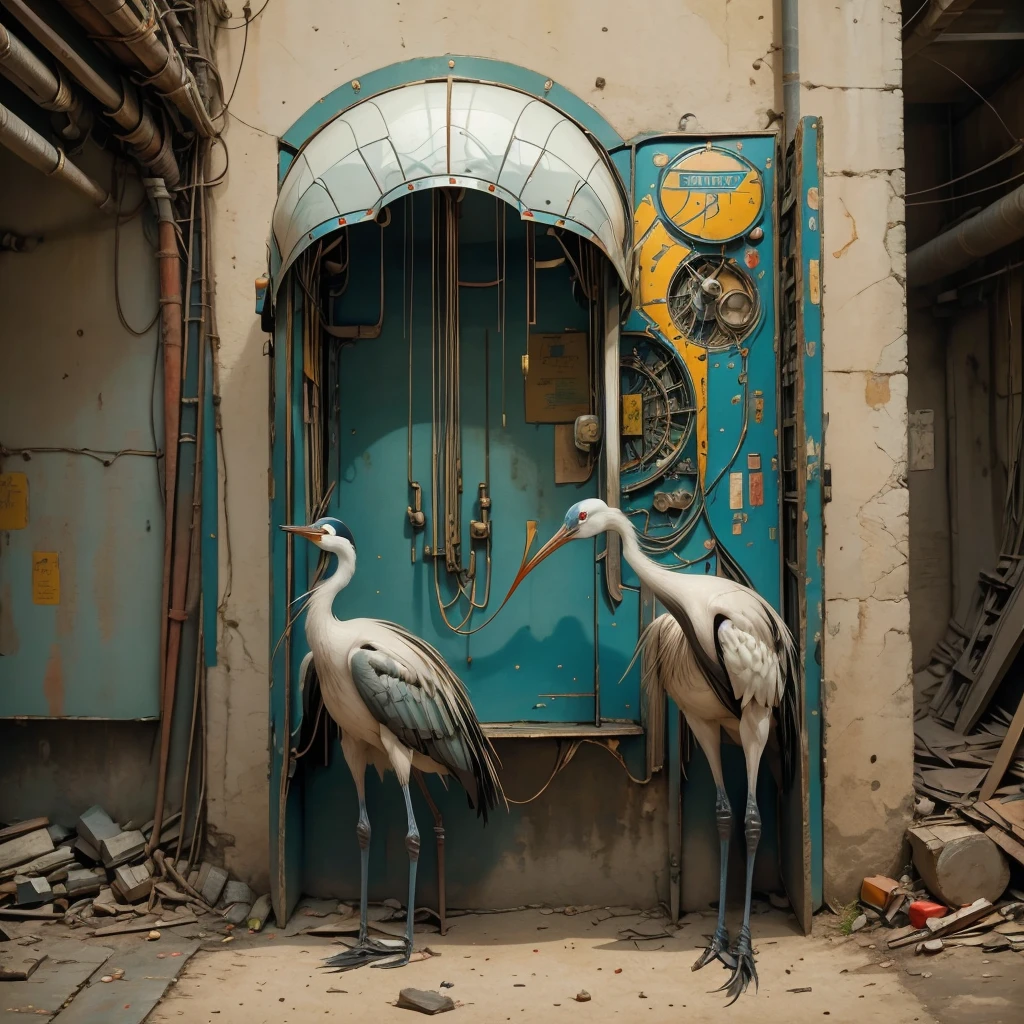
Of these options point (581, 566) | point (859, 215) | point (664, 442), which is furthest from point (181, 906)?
point (859, 215)

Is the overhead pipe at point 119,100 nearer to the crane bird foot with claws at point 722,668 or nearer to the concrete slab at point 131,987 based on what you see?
the crane bird foot with claws at point 722,668

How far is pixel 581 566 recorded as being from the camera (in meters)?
4.35

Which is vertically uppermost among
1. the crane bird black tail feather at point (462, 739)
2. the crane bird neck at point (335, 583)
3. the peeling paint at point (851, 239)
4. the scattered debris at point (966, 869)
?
the peeling paint at point (851, 239)

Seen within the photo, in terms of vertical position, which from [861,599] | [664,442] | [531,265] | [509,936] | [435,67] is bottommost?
[509,936]

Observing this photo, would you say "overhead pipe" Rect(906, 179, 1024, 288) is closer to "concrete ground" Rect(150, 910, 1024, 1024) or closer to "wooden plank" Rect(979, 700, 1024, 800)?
"wooden plank" Rect(979, 700, 1024, 800)

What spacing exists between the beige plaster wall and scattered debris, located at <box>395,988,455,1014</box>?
1142mm

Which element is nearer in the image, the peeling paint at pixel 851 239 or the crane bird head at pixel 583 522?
the crane bird head at pixel 583 522

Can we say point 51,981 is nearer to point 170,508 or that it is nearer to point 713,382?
point 170,508

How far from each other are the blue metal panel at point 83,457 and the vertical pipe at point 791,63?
280 cm

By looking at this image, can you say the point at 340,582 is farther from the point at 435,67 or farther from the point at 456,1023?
the point at 435,67

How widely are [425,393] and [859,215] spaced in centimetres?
199

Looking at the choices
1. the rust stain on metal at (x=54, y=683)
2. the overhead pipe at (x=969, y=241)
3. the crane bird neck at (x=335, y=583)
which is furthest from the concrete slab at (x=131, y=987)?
the overhead pipe at (x=969, y=241)

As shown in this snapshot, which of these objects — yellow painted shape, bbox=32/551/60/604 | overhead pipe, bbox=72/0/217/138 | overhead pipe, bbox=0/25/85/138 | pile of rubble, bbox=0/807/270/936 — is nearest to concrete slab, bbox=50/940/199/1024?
pile of rubble, bbox=0/807/270/936

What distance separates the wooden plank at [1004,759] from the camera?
4.50 metres
